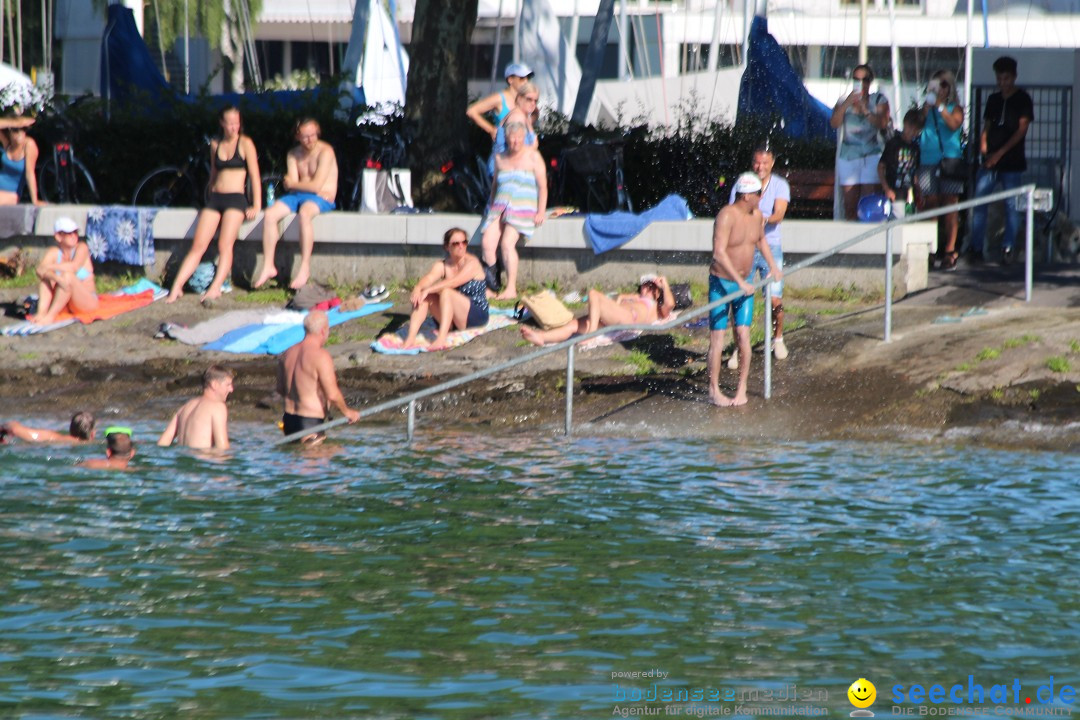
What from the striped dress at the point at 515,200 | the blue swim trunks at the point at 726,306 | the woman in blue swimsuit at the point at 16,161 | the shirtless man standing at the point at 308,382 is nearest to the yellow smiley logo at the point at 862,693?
the shirtless man standing at the point at 308,382

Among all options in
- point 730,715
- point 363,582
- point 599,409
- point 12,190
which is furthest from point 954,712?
point 12,190

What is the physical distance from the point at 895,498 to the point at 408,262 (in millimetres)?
7724

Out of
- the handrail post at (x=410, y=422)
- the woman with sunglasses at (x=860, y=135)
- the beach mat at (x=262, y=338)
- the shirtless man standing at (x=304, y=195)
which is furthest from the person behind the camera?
the shirtless man standing at (x=304, y=195)

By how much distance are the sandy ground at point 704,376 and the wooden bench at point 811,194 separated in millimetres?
2312

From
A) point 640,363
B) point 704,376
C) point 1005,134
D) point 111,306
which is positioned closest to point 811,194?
point 1005,134

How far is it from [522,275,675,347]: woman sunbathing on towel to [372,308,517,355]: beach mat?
0.49 metres

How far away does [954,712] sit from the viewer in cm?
645

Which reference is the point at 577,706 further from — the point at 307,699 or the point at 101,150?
the point at 101,150

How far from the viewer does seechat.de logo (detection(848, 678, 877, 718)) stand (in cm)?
645

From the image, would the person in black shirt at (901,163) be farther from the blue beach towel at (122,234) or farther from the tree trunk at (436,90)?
the blue beach towel at (122,234)

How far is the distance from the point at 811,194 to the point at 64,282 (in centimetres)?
834

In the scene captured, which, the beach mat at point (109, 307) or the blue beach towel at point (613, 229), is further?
the blue beach towel at point (613, 229)

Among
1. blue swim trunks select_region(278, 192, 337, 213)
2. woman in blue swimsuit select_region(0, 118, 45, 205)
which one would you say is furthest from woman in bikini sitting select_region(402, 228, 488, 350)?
woman in blue swimsuit select_region(0, 118, 45, 205)

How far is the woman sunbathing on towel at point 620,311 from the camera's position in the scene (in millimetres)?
14305
